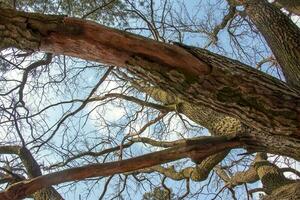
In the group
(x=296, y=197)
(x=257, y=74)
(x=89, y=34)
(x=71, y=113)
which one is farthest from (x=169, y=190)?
(x=89, y=34)

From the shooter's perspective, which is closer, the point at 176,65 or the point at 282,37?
the point at 176,65

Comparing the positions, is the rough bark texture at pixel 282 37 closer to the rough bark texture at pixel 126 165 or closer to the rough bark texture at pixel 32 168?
the rough bark texture at pixel 126 165

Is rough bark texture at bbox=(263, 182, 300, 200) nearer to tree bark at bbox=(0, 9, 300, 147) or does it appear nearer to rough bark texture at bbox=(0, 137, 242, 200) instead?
rough bark texture at bbox=(0, 137, 242, 200)

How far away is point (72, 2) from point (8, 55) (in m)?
1.79

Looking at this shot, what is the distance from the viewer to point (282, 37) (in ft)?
13.0

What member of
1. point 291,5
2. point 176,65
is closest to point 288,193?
point 176,65

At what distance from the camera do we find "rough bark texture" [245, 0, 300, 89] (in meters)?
3.84

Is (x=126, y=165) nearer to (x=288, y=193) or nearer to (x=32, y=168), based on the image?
(x=288, y=193)

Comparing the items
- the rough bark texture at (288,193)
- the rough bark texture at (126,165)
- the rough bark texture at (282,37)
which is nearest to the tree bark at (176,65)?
the rough bark texture at (126,165)

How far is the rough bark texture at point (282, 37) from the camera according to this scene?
3.84 metres

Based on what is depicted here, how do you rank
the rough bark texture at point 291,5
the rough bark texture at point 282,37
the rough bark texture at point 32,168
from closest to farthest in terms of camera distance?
the rough bark texture at point 282,37
the rough bark texture at point 32,168
the rough bark texture at point 291,5

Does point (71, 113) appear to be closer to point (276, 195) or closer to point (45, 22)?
point (276, 195)

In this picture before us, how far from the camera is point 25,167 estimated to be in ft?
16.1

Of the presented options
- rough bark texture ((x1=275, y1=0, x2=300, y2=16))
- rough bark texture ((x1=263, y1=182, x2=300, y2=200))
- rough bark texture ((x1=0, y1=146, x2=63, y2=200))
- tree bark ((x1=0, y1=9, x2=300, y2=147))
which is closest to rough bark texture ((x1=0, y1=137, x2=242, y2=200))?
tree bark ((x1=0, y1=9, x2=300, y2=147))
